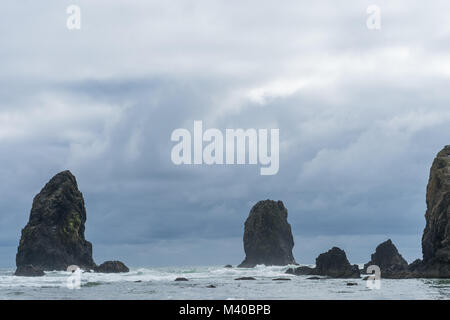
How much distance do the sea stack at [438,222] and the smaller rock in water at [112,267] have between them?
59.3m

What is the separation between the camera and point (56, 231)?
12988 centimetres

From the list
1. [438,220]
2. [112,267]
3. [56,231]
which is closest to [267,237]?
[112,267]

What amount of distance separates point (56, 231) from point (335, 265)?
62434mm

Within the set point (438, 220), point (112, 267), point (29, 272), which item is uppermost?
point (438, 220)

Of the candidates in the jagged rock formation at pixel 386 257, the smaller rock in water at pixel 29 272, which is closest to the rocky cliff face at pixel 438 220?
the jagged rock formation at pixel 386 257

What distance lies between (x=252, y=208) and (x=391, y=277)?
10063cm

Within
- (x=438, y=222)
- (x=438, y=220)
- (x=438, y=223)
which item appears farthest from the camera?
(x=438, y=220)

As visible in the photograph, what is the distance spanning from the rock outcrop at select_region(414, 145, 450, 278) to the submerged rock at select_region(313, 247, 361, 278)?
1061 cm

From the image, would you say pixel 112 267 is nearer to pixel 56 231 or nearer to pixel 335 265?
pixel 56 231

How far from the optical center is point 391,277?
91.3 m

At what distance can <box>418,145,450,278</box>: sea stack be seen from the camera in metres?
87.8

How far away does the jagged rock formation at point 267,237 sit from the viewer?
591ft

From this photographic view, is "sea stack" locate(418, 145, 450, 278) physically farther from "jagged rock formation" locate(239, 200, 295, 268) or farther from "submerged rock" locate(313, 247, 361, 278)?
"jagged rock formation" locate(239, 200, 295, 268)
